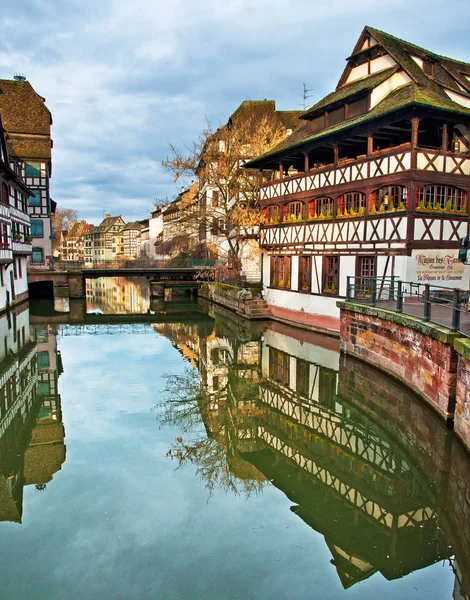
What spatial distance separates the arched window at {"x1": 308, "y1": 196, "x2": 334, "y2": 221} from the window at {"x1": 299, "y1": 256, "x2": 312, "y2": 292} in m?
2.06

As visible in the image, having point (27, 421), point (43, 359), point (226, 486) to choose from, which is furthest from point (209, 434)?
point (43, 359)

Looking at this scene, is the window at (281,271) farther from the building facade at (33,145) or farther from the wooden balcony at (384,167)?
the building facade at (33,145)

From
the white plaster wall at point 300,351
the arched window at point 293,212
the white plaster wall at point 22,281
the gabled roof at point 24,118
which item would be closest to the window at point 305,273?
the arched window at point 293,212

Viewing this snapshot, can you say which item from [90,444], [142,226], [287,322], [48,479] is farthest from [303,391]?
[142,226]

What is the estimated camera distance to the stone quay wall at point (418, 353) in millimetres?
9172

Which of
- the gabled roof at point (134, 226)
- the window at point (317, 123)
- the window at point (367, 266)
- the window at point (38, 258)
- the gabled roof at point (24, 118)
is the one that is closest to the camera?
the window at point (367, 266)

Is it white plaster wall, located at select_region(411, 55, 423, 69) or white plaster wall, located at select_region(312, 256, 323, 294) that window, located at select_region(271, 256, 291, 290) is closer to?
white plaster wall, located at select_region(312, 256, 323, 294)

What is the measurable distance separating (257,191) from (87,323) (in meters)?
12.8

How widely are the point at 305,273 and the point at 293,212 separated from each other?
3.25 meters

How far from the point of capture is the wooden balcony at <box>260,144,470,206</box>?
16641 mm

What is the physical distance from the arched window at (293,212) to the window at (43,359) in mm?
12986

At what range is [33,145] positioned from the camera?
1622 inches

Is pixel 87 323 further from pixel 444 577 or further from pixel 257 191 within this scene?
pixel 444 577

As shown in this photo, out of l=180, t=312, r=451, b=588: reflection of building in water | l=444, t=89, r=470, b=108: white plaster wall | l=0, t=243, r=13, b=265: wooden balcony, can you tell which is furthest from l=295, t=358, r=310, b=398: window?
l=0, t=243, r=13, b=265: wooden balcony
